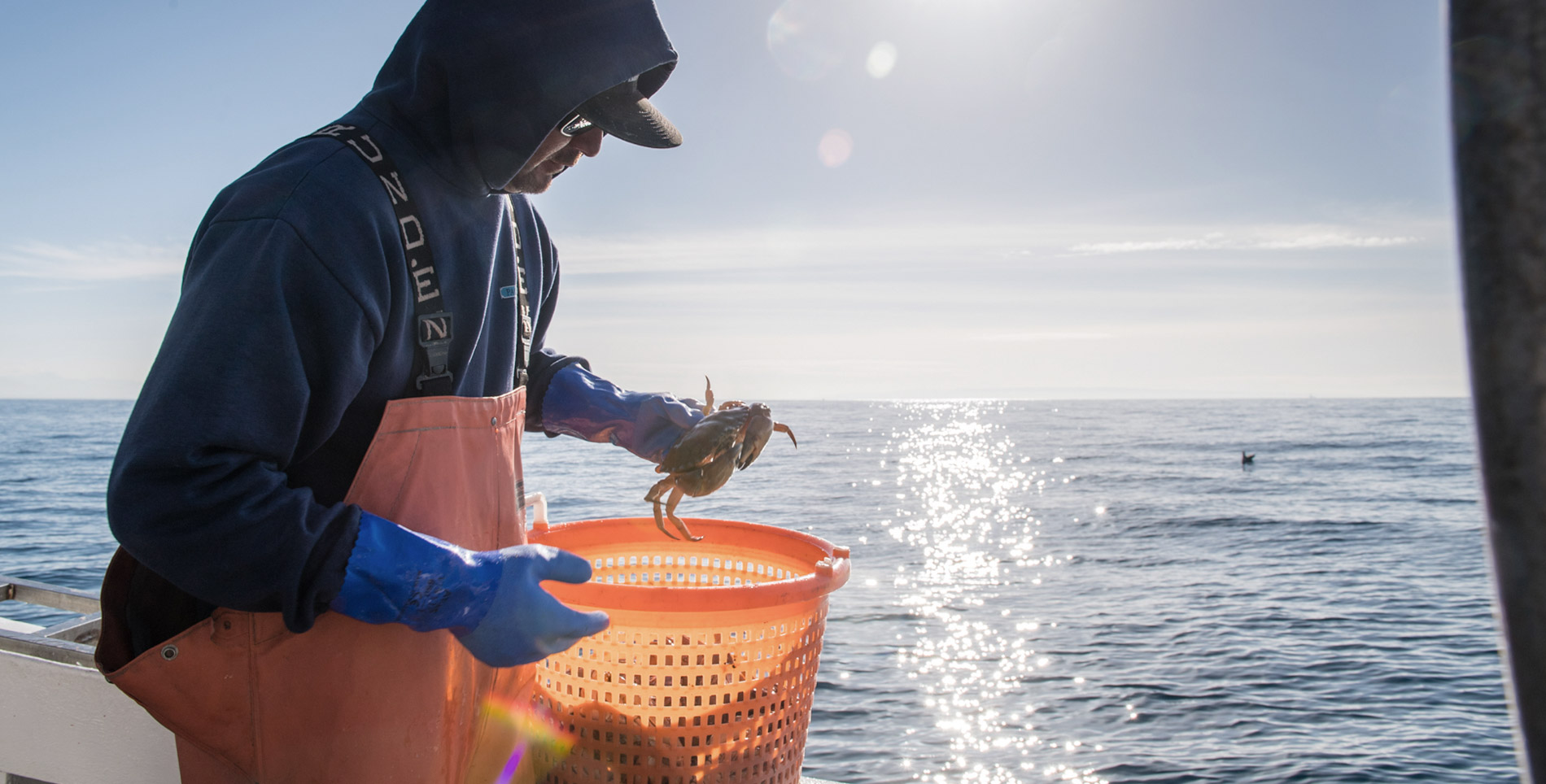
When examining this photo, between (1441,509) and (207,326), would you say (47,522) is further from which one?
(1441,509)

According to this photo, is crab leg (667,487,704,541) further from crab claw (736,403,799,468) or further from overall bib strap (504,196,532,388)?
overall bib strap (504,196,532,388)

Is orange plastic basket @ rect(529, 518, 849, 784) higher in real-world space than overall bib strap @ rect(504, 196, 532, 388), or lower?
lower

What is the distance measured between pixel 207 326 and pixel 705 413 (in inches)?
73.4

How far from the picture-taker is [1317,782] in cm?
740

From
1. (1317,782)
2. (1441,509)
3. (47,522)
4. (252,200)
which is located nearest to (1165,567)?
(1317,782)

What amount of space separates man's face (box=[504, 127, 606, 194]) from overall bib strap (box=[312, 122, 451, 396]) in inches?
12.3

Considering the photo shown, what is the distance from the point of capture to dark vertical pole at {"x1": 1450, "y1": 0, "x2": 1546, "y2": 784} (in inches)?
19.8

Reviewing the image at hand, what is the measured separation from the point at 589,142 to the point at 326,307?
91cm

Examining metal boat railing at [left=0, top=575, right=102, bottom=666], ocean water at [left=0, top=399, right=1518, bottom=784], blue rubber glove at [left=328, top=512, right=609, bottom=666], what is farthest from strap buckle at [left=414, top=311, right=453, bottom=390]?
ocean water at [left=0, top=399, right=1518, bottom=784]

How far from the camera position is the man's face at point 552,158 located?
217cm

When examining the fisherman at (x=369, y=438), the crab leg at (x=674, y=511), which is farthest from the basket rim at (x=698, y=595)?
the crab leg at (x=674, y=511)

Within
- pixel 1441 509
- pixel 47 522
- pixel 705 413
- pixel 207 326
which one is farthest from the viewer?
pixel 1441 509

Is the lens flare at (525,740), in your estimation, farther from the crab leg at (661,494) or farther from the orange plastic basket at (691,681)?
the crab leg at (661,494)

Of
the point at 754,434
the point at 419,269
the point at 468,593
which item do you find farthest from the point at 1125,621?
the point at 419,269
